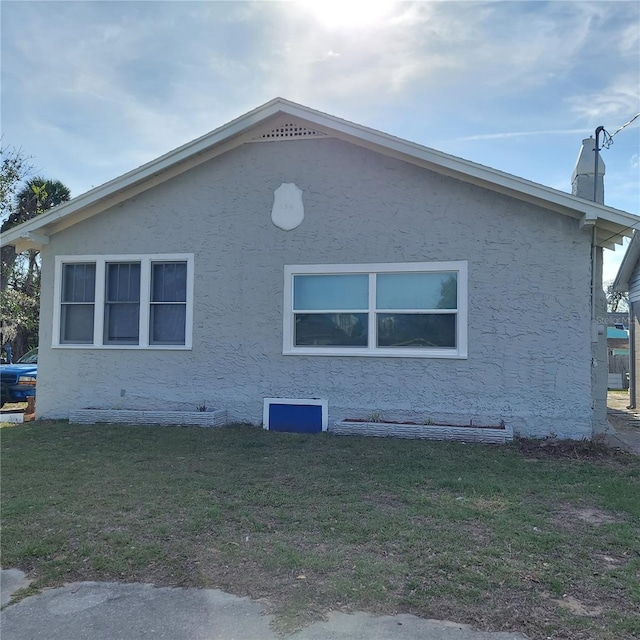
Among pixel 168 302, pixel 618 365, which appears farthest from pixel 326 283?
pixel 618 365

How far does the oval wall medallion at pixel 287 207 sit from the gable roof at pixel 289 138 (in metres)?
0.94

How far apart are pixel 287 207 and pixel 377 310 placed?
2368 mm

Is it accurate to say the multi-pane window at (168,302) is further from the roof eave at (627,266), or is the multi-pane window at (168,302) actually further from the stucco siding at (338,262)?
the roof eave at (627,266)

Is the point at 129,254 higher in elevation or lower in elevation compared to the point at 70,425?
higher

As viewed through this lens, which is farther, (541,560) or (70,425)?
(70,425)

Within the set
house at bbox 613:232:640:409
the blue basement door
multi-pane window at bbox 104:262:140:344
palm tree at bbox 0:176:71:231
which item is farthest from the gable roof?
palm tree at bbox 0:176:71:231

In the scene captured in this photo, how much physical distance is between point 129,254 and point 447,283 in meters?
5.75

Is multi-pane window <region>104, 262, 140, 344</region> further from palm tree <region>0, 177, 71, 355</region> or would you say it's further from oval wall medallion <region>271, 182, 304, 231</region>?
palm tree <region>0, 177, 71, 355</region>

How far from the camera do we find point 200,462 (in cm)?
706

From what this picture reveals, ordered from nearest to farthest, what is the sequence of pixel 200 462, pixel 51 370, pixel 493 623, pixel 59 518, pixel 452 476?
1. pixel 493 623
2. pixel 59 518
3. pixel 452 476
4. pixel 200 462
5. pixel 51 370

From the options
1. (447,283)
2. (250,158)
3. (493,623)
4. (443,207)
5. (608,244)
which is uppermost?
(250,158)

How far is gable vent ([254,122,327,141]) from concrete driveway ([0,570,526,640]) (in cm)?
766

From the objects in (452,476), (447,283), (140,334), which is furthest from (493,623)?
(140,334)

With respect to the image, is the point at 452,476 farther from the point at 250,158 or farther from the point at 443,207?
the point at 250,158
